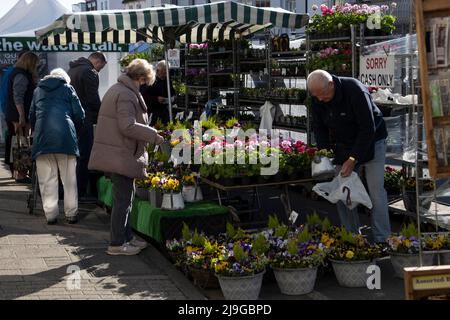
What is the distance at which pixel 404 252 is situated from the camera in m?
6.26

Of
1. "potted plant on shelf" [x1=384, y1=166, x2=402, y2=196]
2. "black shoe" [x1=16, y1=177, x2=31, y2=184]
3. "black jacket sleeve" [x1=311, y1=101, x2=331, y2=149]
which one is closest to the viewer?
"black jacket sleeve" [x1=311, y1=101, x2=331, y2=149]

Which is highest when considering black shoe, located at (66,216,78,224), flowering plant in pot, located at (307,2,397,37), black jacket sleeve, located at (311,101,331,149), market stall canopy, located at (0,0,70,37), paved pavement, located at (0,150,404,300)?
market stall canopy, located at (0,0,70,37)

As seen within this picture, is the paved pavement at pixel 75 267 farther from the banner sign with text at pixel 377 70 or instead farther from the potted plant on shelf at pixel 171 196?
the banner sign with text at pixel 377 70

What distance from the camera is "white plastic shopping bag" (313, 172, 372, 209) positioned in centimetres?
675

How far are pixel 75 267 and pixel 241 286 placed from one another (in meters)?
1.81

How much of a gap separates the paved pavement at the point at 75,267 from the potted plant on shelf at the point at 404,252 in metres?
1.60

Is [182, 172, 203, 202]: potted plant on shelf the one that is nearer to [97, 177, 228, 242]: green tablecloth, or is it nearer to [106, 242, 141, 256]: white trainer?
[97, 177, 228, 242]: green tablecloth

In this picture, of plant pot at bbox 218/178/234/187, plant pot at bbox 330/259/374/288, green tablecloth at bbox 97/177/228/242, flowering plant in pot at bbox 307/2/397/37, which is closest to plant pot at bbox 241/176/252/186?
plant pot at bbox 218/178/234/187

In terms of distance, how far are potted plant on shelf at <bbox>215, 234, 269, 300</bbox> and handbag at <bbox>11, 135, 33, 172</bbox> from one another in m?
5.81

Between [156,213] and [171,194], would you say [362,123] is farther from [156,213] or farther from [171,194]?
[156,213]

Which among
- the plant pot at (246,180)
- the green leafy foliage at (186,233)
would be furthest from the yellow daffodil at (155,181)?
the green leafy foliage at (186,233)

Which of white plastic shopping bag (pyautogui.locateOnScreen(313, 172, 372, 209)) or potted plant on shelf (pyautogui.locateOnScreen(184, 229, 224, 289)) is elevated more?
white plastic shopping bag (pyautogui.locateOnScreen(313, 172, 372, 209))

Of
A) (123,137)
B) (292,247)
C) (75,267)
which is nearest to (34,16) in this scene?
(123,137)
